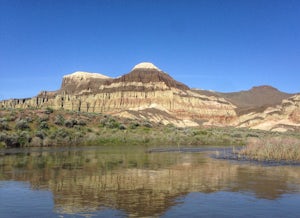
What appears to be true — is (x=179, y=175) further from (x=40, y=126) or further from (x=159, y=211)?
(x=40, y=126)

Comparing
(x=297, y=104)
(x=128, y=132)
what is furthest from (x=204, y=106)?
(x=128, y=132)

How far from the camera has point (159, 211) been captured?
10172 mm

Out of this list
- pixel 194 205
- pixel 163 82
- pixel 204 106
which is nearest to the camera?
pixel 194 205

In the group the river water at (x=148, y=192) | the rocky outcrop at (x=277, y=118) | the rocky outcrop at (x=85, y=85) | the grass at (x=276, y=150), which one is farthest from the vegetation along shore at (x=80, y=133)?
the rocky outcrop at (x=85, y=85)

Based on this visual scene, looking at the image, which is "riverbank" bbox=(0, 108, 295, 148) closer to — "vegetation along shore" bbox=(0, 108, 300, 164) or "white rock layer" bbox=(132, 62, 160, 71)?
"vegetation along shore" bbox=(0, 108, 300, 164)

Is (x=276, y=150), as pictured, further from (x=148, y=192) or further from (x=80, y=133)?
(x=80, y=133)

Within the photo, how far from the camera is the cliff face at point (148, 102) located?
137 m

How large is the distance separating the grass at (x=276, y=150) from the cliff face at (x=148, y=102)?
9488cm

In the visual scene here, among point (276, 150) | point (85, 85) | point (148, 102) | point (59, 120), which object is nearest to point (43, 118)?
point (59, 120)

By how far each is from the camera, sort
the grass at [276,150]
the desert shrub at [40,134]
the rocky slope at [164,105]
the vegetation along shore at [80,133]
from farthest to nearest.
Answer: the rocky slope at [164,105]
the desert shrub at [40,134]
the vegetation along shore at [80,133]
the grass at [276,150]

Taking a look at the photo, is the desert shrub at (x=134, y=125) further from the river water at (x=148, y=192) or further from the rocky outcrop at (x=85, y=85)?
the rocky outcrop at (x=85, y=85)

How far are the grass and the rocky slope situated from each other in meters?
88.3

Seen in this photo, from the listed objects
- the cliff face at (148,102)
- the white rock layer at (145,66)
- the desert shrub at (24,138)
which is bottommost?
the desert shrub at (24,138)

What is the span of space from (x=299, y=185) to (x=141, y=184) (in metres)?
5.82
